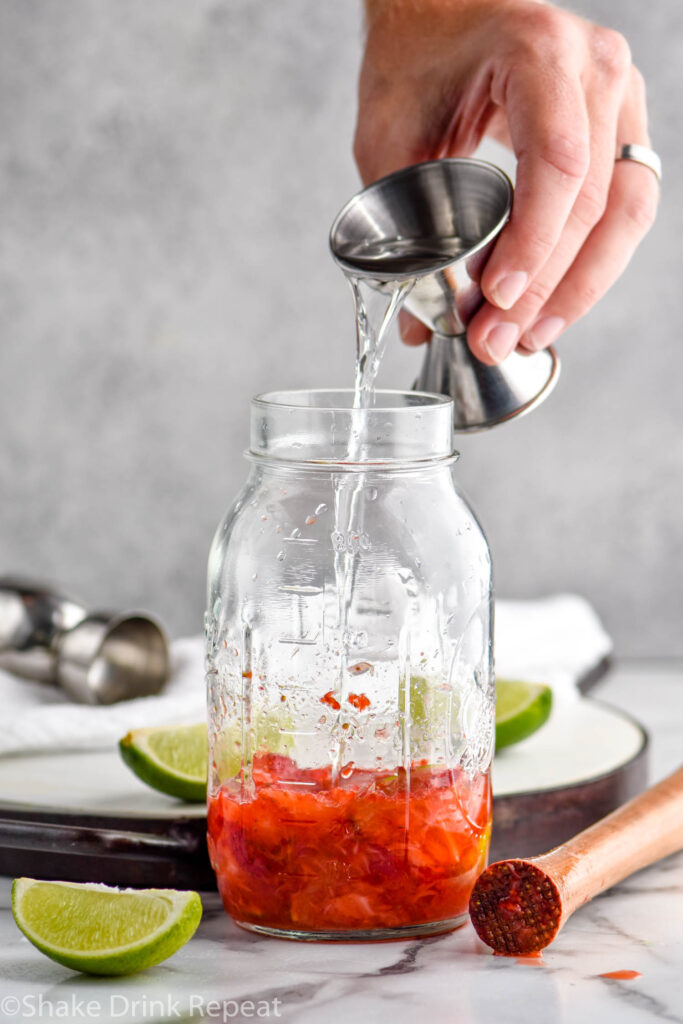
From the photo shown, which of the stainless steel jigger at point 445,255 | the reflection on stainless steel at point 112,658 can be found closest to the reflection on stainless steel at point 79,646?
the reflection on stainless steel at point 112,658

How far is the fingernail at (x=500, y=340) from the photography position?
3.42 ft

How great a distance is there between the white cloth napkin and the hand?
48cm

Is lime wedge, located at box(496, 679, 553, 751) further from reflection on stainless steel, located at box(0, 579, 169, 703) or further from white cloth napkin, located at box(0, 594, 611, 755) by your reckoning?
reflection on stainless steel, located at box(0, 579, 169, 703)

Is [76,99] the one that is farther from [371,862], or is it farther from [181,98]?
[371,862]

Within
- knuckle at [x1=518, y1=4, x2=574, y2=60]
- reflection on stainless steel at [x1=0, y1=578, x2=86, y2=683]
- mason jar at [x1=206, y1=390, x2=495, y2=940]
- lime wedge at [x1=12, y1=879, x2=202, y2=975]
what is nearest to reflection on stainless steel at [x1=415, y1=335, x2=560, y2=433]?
mason jar at [x1=206, y1=390, x2=495, y2=940]

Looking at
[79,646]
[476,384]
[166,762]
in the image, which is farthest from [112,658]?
[476,384]

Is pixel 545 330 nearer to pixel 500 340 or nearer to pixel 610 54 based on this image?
pixel 500 340

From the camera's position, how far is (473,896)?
2.93 ft

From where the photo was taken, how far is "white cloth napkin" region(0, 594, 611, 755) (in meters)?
1.27

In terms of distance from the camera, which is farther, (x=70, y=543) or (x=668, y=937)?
(x=70, y=543)

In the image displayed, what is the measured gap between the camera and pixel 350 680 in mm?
949

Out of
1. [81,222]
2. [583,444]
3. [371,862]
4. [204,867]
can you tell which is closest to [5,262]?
[81,222]

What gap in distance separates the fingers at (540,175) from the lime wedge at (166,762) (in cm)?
Result: 46

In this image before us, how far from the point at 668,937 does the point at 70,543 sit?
4.61ft
